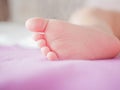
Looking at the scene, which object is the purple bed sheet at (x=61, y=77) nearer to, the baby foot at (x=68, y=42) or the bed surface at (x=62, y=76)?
the bed surface at (x=62, y=76)

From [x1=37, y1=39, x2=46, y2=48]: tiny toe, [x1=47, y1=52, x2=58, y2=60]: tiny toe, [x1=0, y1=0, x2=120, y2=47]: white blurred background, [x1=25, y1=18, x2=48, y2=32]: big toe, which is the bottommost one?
[x1=0, y1=0, x2=120, y2=47]: white blurred background

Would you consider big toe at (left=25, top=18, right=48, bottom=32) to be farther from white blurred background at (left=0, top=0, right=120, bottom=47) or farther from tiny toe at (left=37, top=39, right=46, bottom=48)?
white blurred background at (left=0, top=0, right=120, bottom=47)

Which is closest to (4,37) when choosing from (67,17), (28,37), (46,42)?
(28,37)

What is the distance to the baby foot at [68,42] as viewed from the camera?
0.59 metres

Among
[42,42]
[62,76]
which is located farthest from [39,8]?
[62,76]

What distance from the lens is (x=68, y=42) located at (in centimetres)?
60

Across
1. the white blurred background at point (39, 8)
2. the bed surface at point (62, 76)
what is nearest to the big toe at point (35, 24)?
the bed surface at point (62, 76)

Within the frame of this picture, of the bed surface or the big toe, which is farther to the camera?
the big toe

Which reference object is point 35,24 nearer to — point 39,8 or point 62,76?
point 62,76

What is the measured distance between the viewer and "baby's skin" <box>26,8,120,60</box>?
59 cm

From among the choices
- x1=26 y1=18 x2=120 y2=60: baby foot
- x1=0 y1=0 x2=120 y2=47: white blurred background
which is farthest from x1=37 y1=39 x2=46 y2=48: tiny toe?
x1=0 y1=0 x2=120 y2=47: white blurred background

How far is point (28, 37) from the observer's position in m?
1.01

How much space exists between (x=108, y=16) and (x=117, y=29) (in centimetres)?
9

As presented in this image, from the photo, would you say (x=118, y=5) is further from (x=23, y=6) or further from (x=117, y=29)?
(x=23, y=6)
